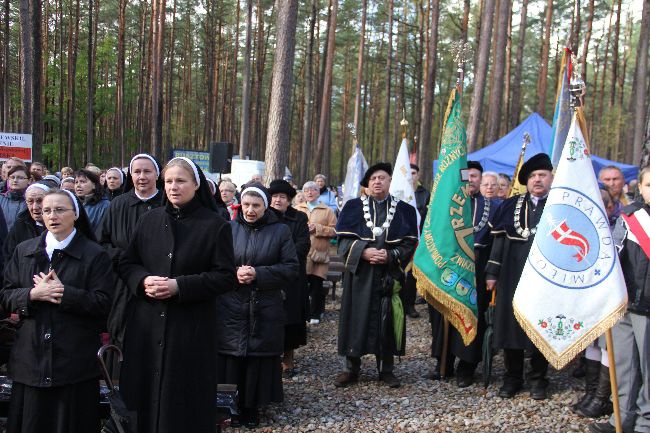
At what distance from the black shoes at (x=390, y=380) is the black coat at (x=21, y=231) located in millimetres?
3569

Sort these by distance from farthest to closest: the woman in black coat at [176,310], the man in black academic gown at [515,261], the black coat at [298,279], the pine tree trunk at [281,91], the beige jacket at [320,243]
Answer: the pine tree trunk at [281,91], the beige jacket at [320,243], the black coat at [298,279], the man in black academic gown at [515,261], the woman in black coat at [176,310]

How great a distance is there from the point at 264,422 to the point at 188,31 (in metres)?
32.8

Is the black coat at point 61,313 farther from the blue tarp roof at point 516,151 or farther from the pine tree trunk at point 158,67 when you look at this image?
the pine tree trunk at point 158,67

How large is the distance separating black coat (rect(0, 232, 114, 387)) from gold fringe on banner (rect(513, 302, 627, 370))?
3013mm

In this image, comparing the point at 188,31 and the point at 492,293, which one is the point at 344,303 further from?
the point at 188,31

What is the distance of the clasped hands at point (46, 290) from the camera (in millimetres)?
3359

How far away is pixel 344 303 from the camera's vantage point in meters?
6.05

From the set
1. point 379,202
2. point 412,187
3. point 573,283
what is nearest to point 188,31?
point 412,187

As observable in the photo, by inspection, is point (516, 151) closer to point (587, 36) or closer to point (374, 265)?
point (374, 265)

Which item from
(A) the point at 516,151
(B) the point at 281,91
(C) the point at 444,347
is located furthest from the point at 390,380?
(A) the point at 516,151

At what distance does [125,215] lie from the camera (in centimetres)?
488

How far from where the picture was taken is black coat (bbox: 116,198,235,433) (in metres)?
3.47

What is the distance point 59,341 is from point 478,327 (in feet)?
13.7

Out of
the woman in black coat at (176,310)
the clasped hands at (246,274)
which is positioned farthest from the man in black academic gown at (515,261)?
the woman in black coat at (176,310)
